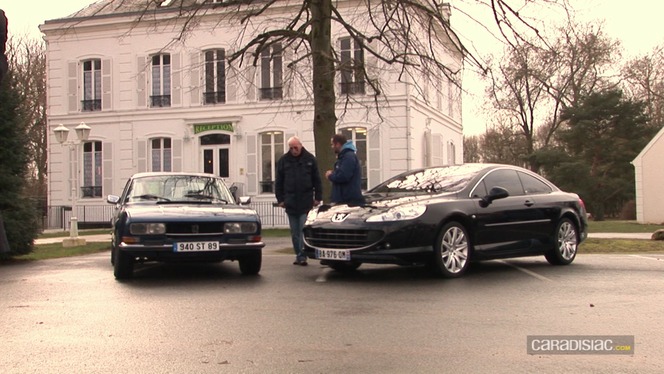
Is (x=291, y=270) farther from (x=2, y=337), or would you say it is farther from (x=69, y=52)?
(x=69, y=52)

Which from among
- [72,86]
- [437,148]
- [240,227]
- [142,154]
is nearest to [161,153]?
[142,154]

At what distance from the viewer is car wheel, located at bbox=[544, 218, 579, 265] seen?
9711mm

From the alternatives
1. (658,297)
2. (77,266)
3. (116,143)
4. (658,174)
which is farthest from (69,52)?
(658,297)

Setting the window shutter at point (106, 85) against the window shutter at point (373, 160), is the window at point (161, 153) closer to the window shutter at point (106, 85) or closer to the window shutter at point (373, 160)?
the window shutter at point (106, 85)

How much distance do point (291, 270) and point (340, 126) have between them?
1808cm

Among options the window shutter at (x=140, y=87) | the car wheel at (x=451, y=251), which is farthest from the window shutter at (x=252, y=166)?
the car wheel at (x=451, y=251)

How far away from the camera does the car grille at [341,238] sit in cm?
797

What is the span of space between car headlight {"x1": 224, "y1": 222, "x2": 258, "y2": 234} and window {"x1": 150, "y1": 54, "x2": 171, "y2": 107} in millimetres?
22179

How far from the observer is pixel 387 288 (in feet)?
25.1

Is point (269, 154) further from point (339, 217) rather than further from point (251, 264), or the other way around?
point (339, 217)

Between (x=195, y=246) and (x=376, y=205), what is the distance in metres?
2.36

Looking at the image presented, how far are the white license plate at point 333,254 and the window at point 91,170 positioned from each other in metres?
23.9

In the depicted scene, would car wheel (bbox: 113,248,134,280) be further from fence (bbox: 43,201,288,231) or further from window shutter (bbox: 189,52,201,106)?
window shutter (bbox: 189,52,201,106)

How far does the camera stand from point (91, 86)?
30609 mm
